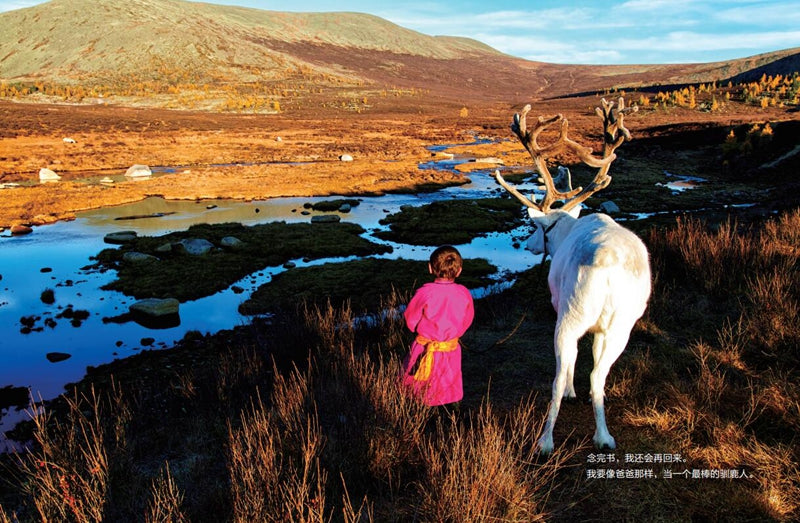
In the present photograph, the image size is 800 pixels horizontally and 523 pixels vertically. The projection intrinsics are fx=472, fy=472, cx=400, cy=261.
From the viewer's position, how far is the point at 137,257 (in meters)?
13.9

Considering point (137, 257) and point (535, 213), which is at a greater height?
point (535, 213)

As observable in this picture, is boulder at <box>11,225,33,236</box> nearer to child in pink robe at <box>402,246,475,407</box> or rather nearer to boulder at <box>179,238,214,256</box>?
boulder at <box>179,238,214,256</box>

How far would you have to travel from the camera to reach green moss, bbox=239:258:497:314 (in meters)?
10.9

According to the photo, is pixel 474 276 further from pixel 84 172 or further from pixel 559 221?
pixel 84 172

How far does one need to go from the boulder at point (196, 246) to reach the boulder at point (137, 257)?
1004mm

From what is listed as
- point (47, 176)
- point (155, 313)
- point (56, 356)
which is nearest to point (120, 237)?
point (155, 313)

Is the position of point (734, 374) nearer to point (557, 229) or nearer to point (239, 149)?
point (557, 229)

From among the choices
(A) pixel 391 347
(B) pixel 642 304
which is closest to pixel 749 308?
(B) pixel 642 304

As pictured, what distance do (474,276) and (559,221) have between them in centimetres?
789

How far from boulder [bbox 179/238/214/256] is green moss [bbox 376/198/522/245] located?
5839 mm

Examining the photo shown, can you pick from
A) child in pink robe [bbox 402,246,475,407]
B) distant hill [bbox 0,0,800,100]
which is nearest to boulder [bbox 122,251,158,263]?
child in pink robe [bbox 402,246,475,407]

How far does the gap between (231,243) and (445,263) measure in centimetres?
1289

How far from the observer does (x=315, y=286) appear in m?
11.9

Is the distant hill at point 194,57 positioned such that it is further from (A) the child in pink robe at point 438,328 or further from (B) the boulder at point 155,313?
(A) the child in pink robe at point 438,328
